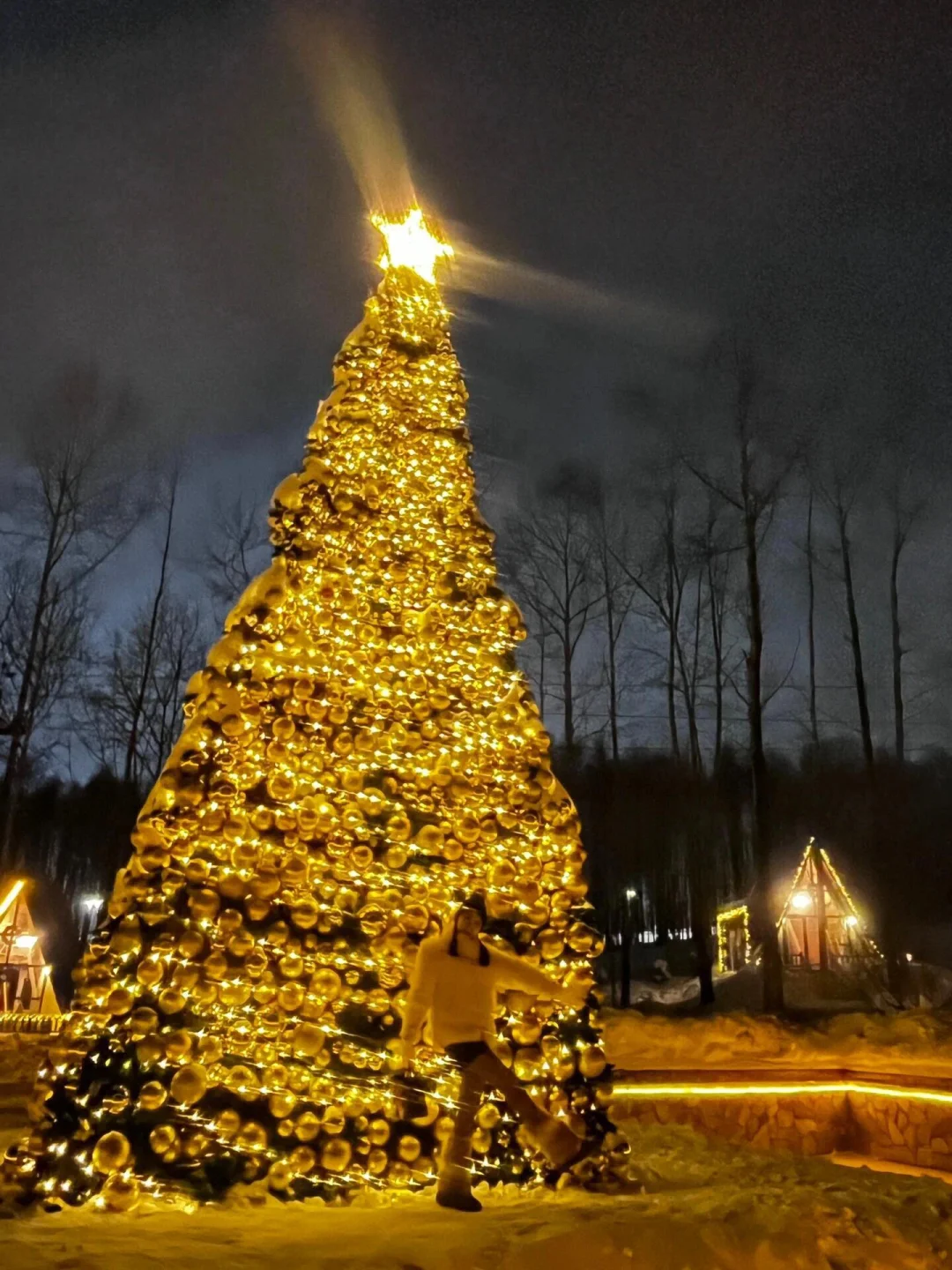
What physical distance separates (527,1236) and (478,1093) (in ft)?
2.37

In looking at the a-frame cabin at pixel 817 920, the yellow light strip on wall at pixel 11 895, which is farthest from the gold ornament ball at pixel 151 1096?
the a-frame cabin at pixel 817 920

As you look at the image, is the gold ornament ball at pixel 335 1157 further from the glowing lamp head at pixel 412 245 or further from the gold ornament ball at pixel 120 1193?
the glowing lamp head at pixel 412 245

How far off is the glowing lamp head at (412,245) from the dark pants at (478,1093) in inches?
202

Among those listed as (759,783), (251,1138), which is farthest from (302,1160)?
(759,783)

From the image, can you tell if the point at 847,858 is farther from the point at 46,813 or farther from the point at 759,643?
the point at 46,813

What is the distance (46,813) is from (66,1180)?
3245 centimetres

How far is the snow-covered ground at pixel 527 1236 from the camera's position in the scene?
3.02 meters

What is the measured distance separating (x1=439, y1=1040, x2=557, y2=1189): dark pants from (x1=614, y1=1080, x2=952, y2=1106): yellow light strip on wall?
364 centimetres

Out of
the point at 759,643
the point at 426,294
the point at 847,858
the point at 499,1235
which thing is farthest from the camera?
the point at 847,858

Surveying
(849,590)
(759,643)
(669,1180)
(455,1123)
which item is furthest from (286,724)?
(849,590)

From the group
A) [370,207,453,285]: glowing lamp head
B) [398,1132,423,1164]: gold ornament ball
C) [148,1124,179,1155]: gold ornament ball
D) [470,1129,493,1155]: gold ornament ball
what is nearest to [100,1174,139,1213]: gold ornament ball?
[148,1124,179,1155]: gold ornament ball

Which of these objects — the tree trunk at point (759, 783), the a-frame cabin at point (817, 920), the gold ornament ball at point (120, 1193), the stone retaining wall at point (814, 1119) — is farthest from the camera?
the a-frame cabin at point (817, 920)

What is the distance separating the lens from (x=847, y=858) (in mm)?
24797

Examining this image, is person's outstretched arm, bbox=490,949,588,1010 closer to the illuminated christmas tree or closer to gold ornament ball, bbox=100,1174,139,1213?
the illuminated christmas tree
